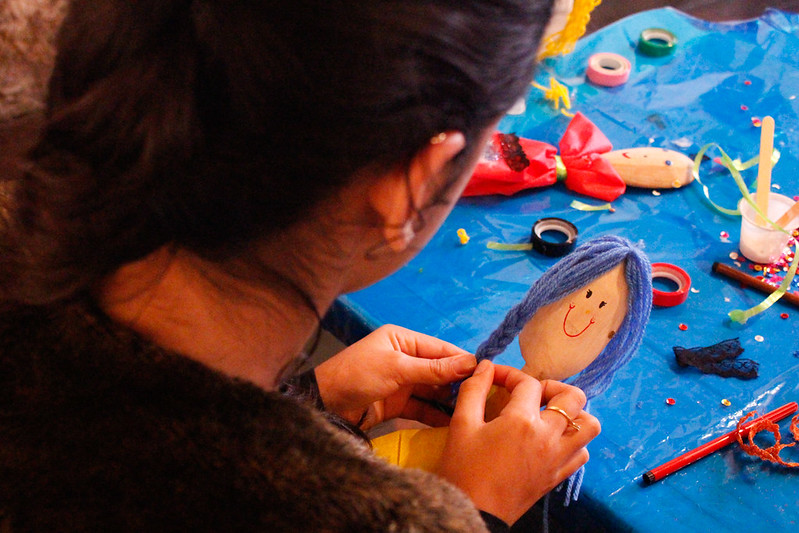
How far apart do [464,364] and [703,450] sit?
274mm

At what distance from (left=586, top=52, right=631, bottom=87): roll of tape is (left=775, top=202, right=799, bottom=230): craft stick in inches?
19.6

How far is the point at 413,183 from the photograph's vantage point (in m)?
0.41

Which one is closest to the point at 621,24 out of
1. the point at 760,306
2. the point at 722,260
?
the point at 722,260

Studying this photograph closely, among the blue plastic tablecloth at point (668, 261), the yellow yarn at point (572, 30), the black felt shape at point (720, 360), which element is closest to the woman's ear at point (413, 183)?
the blue plastic tablecloth at point (668, 261)

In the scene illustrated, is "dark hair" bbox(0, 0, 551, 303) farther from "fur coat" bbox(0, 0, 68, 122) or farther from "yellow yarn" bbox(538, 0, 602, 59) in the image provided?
Result: "yellow yarn" bbox(538, 0, 602, 59)

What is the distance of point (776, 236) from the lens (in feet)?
3.01

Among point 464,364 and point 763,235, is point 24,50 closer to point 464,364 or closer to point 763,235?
point 464,364

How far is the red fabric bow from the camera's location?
3.49ft

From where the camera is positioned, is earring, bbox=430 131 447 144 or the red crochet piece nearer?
earring, bbox=430 131 447 144

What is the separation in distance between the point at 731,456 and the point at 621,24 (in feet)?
3.61

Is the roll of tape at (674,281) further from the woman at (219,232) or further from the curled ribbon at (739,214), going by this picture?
the woman at (219,232)

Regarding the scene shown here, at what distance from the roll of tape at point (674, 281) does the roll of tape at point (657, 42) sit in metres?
0.67

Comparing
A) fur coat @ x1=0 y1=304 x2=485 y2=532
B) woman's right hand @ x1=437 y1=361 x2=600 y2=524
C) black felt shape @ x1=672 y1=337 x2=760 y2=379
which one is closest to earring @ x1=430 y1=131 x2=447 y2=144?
fur coat @ x1=0 y1=304 x2=485 y2=532

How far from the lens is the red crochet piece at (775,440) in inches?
27.8
